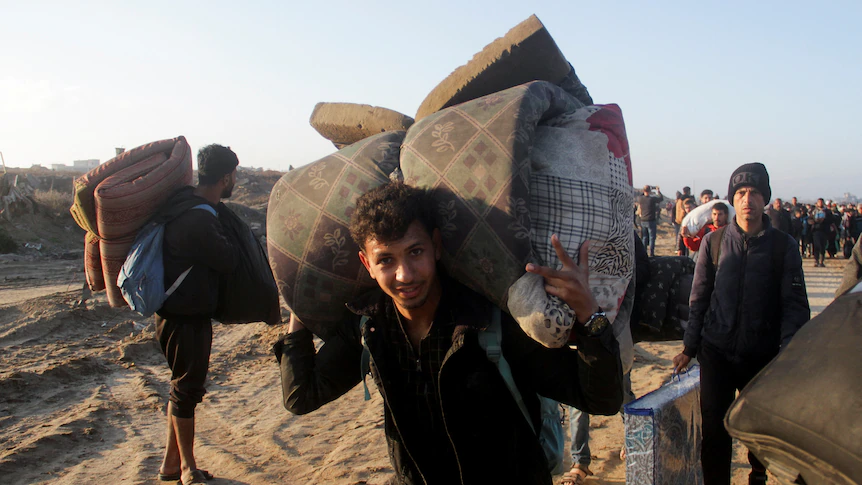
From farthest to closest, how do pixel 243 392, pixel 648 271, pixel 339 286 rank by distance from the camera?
pixel 243 392 < pixel 648 271 < pixel 339 286

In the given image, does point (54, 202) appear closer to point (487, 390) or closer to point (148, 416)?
point (148, 416)

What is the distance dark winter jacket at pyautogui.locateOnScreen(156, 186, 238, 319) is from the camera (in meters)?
3.44

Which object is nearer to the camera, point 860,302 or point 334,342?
point 860,302

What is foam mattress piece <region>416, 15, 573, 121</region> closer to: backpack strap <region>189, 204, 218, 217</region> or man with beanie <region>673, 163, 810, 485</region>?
man with beanie <region>673, 163, 810, 485</region>

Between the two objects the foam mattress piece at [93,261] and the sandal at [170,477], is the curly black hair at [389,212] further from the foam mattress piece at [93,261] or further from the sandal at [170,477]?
the sandal at [170,477]

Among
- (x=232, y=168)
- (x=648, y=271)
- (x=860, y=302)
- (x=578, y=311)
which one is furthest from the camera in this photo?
(x=232, y=168)

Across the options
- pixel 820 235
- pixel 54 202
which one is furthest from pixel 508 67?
pixel 54 202

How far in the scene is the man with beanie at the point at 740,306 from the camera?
3.18m

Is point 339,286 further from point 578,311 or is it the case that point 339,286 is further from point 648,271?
point 648,271

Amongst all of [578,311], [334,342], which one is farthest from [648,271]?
[334,342]

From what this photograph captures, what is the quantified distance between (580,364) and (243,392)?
→ 5402mm

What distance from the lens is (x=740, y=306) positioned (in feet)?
10.7

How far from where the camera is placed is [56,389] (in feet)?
19.0

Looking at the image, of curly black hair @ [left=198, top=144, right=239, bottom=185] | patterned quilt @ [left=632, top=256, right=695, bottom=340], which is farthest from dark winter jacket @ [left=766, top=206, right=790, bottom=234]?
curly black hair @ [left=198, top=144, right=239, bottom=185]
